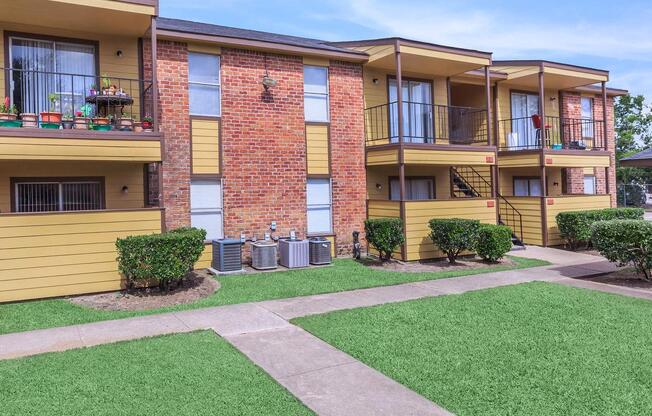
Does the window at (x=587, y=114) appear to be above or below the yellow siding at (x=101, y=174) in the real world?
above

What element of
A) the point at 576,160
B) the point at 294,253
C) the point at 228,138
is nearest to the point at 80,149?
the point at 228,138

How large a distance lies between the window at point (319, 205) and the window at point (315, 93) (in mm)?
1787

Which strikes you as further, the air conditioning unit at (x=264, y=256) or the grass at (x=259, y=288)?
the air conditioning unit at (x=264, y=256)

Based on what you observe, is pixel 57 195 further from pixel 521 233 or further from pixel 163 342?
pixel 521 233

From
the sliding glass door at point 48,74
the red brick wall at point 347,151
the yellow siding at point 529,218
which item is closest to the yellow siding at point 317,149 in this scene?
the red brick wall at point 347,151

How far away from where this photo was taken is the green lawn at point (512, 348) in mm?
4227

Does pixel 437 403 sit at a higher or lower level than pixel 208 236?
lower

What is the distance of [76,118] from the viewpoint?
349 inches

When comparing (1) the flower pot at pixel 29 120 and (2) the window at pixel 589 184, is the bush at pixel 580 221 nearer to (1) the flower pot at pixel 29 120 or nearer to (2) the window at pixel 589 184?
(2) the window at pixel 589 184

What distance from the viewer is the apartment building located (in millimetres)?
8750

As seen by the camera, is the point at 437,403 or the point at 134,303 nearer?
the point at 437,403

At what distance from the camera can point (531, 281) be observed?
9625mm

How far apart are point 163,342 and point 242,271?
4909mm

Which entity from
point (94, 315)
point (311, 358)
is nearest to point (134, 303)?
point (94, 315)
